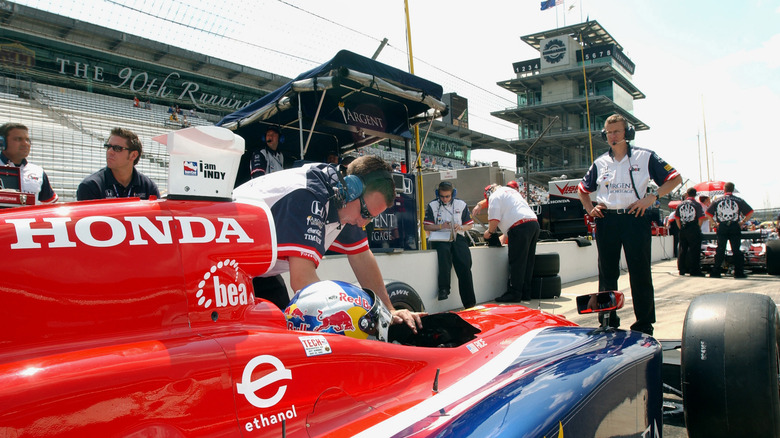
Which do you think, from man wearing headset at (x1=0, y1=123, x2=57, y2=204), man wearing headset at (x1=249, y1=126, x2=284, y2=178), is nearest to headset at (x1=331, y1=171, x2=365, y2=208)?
man wearing headset at (x1=0, y1=123, x2=57, y2=204)

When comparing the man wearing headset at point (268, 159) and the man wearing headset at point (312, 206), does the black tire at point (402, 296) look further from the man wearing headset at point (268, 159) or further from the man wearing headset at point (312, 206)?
the man wearing headset at point (268, 159)

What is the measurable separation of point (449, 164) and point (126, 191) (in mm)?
29672

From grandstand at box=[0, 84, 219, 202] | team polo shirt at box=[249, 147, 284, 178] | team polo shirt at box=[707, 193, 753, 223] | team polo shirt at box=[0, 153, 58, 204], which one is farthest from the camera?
team polo shirt at box=[707, 193, 753, 223]

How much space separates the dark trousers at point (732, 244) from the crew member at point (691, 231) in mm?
326

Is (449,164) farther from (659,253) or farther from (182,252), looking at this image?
(182,252)

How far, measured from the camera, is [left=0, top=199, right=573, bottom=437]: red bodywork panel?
102 centimetres

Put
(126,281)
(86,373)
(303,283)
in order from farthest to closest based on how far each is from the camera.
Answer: (303,283), (126,281), (86,373)

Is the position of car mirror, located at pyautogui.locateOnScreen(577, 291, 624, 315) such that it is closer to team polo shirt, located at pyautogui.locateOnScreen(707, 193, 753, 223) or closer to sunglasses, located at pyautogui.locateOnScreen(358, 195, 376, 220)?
sunglasses, located at pyautogui.locateOnScreen(358, 195, 376, 220)

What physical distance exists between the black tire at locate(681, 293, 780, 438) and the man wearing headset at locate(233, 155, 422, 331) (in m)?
1.17

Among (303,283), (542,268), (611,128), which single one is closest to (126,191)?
(303,283)

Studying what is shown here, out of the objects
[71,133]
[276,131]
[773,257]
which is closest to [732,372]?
[276,131]

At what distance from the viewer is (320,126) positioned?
286 inches

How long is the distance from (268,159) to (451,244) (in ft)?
8.17

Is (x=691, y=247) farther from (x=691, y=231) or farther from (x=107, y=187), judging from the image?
(x=107, y=187)
